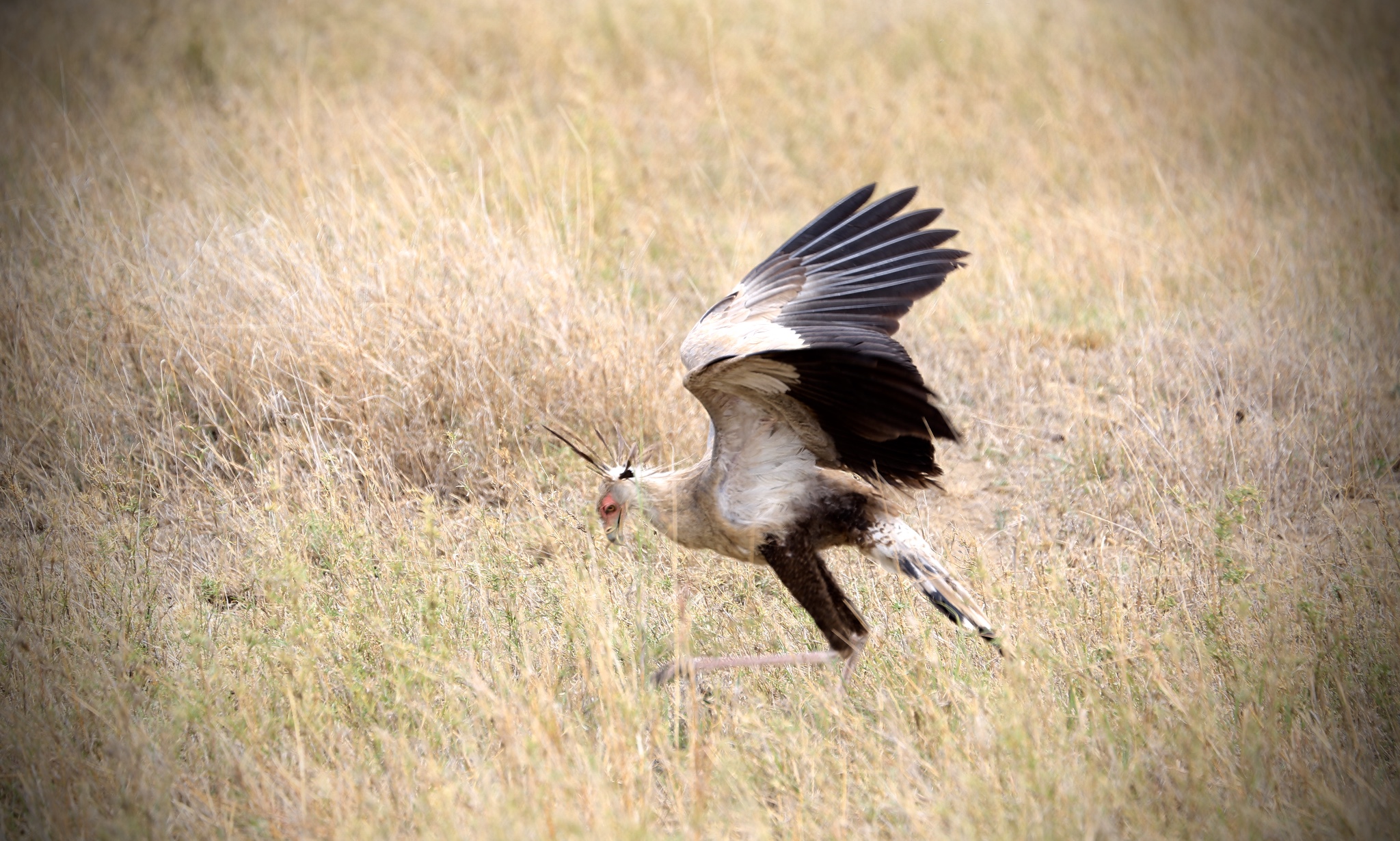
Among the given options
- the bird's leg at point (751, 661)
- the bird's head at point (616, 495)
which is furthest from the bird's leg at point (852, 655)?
the bird's head at point (616, 495)

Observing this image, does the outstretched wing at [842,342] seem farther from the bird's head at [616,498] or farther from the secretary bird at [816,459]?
the bird's head at [616,498]

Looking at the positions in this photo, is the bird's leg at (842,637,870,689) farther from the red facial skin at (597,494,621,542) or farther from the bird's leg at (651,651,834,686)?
the red facial skin at (597,494,621,542)

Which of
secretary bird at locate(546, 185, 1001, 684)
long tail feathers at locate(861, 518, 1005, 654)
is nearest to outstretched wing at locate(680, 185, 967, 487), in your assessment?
secretary bird at locate(546, 185, 1001, 684)

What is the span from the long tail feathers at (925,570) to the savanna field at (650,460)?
16 cm

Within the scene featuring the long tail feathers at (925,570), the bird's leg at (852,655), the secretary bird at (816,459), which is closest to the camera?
the secretary bird at (816,459)

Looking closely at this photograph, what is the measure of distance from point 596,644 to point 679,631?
0.28m

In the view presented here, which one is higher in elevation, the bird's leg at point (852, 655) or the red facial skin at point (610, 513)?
the red facial skin at point (610, 513)

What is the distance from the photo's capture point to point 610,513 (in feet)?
12.6

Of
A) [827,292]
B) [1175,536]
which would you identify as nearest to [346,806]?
[827,292]

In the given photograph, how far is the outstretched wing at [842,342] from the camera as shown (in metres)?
3.18

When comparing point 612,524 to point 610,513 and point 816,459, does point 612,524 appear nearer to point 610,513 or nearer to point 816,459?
point 610,513

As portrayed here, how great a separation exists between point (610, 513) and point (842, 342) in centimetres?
109

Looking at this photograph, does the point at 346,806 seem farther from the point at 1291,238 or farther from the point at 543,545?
the point at 1291,238

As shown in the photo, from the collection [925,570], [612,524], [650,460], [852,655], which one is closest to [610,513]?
[612,524]
